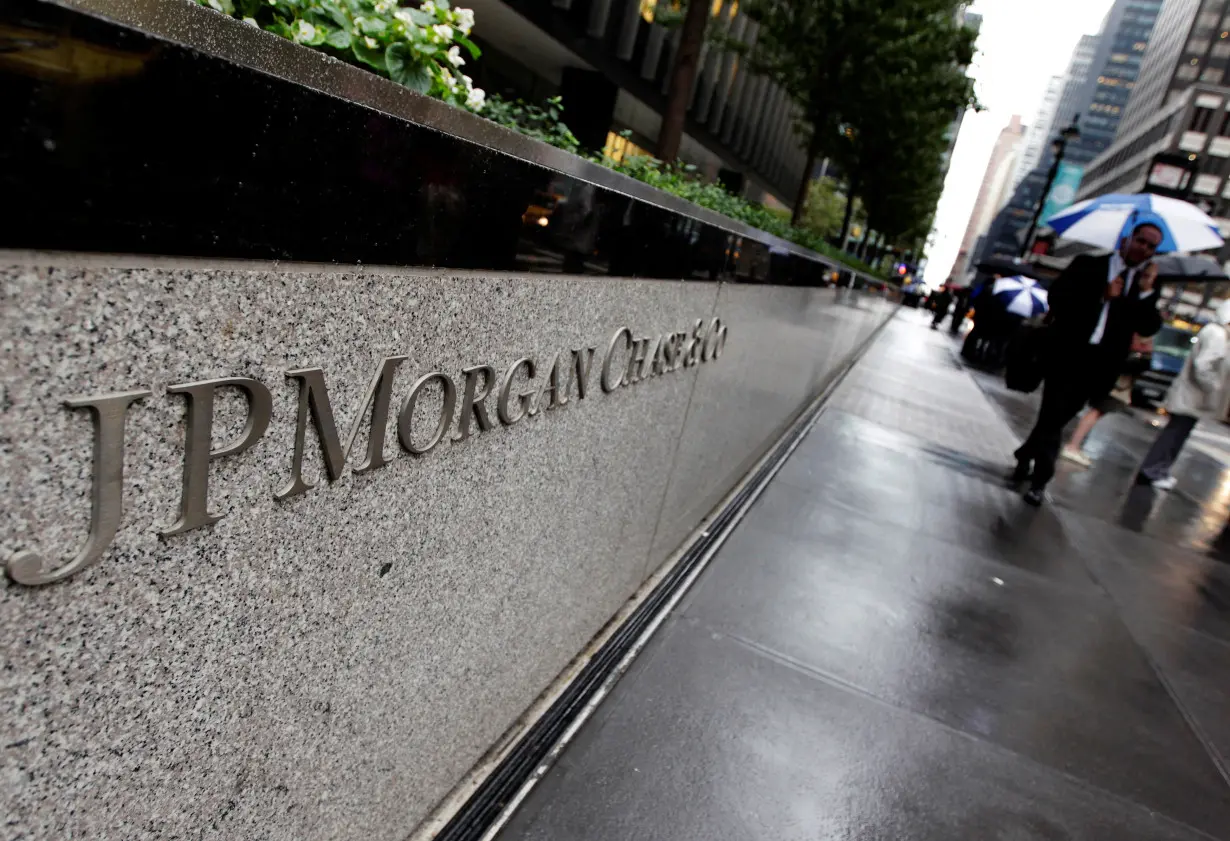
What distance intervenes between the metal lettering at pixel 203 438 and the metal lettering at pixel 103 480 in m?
0.07

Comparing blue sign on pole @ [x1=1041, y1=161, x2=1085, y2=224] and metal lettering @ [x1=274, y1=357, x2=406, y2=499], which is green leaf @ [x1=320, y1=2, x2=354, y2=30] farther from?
blue sign on pole @ [x1=1041, y1=161, x2=1085, y2=224]

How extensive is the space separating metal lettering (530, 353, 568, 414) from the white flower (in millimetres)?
949

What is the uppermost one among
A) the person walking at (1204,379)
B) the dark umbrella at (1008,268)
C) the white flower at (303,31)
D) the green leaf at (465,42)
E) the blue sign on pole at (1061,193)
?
the blue sign on pole at (1061,193)

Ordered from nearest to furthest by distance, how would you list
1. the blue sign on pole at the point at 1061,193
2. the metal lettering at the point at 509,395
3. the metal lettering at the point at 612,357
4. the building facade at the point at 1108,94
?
the metal lettering at the point at 509,395, the metal lettering at the point at 612,357, the blue sign on pole at the point at 1061,193, the building facade at the point at 1108,94

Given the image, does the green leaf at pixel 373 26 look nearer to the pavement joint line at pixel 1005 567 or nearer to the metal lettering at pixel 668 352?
the metal lettering at pixel 668 352

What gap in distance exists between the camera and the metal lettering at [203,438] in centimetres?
106

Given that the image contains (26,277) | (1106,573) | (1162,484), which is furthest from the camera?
(1162,484)

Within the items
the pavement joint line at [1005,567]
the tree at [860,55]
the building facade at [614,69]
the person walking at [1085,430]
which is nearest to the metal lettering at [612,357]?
the pavement joint line at [1005,567]

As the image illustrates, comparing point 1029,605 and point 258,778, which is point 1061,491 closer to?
point 1029,605

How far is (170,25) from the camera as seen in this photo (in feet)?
3.07

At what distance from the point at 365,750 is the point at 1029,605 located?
14.0 feet

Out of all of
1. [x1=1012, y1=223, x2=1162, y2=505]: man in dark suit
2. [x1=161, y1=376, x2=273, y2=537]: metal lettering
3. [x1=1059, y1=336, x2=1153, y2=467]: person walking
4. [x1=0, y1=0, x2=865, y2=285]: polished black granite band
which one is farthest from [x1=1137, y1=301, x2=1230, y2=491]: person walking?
[x1=161, y1=376, x2=273, y2=537]: metal lettering

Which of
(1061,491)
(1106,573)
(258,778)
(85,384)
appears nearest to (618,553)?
(258,778)

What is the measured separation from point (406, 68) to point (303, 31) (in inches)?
10.9
